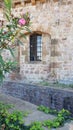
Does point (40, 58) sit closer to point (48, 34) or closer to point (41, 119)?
point (48, 34)

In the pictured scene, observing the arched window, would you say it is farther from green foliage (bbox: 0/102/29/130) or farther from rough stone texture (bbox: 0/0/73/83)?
green foliage (bbox: 0/102/29/130)

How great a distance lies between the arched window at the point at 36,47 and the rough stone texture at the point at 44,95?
1.87 metres

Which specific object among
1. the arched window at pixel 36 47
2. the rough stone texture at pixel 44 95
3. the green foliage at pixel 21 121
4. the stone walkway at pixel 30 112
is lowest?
the rough stone texture at pixel 44 95

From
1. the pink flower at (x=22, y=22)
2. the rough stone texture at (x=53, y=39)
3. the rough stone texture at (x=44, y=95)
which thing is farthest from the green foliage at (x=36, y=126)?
the rough stone texture at (x=53, y=39)

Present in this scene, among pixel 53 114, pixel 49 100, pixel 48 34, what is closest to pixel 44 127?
pixel 53 114

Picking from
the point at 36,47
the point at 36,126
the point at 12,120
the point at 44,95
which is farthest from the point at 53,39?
the point at 36,126

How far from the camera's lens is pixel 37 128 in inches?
156

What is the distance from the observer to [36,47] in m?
12.1

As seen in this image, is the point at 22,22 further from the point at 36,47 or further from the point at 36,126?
the point at 36,47

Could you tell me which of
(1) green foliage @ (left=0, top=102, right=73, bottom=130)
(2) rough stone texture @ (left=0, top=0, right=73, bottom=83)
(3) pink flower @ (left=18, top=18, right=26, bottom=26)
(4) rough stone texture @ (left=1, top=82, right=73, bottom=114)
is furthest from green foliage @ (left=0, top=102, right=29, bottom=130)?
(2) rough stone texture @ (left=0, top=0, right=73, bottom=83)

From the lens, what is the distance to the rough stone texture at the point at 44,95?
319 inches

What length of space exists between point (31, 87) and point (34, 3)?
13.3 ft

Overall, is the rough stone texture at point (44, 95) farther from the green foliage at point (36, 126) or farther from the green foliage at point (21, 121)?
the green foliage at point (36, 126)

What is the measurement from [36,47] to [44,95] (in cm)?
367
